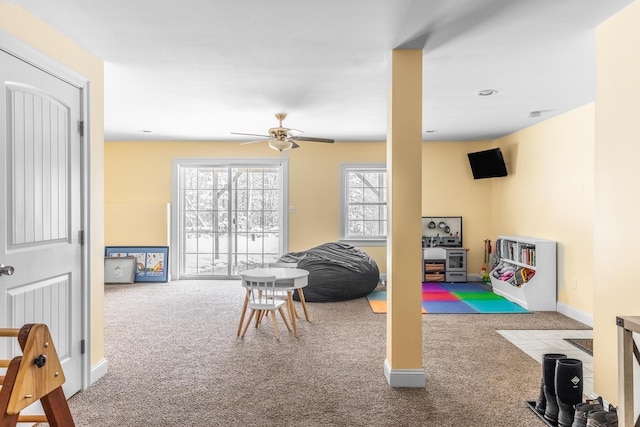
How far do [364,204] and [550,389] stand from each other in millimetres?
5384

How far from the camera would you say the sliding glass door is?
7891 mm

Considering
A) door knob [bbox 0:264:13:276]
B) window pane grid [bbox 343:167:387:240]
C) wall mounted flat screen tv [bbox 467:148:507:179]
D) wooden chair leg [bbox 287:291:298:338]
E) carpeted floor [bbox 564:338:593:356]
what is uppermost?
wall mounted flat screen tv [bbox 467:148:507:179]

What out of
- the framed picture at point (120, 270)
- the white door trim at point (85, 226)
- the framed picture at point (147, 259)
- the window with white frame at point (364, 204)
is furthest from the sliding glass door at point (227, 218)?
the white door trim at point (85, 226)

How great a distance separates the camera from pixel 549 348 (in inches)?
160

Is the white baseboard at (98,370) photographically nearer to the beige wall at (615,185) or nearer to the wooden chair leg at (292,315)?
the wooden chair leg at (292,315)

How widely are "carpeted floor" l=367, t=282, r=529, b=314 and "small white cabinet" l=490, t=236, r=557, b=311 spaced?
159 mm

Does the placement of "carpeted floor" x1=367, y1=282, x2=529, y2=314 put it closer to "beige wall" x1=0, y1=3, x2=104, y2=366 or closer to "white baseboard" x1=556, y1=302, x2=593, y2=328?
"white baseboard" x1=556, y1=302, x2=593, y2=328

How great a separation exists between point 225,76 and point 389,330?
255cm

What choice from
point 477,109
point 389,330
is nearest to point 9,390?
point 389,330

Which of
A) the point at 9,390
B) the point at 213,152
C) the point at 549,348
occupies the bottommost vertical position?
the point at 549,348

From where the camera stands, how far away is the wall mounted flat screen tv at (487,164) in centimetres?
698

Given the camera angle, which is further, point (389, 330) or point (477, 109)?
point (477, 109)

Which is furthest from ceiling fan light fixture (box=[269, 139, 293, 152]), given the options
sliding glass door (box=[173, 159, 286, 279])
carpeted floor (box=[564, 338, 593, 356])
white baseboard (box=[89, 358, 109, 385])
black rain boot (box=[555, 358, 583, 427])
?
black rain boot (box=[555, 358, 583, 427])

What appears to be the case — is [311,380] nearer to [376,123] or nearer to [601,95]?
[601,95]
